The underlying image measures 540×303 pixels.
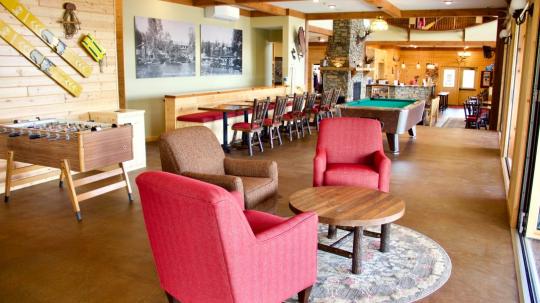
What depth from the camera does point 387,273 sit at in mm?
3193

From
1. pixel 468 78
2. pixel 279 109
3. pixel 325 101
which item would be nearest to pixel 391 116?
pixel 279 109

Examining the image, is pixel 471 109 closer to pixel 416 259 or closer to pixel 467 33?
pixel 467 33

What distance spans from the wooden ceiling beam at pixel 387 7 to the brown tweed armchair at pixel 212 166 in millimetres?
5466

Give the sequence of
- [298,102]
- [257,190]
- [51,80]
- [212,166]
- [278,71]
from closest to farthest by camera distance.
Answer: [257,190], [212,166], [51,80], [298,102], [278,71]

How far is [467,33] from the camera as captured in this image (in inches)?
629

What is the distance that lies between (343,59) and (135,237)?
10.8 m

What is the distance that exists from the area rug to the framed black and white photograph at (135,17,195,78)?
568 centimetres

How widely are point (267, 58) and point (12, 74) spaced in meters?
7.64

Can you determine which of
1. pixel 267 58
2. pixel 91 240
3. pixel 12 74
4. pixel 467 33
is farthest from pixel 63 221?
pixel 467 33

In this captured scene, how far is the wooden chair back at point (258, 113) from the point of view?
24.5ft

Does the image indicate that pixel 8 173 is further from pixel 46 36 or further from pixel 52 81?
pixel 46 36

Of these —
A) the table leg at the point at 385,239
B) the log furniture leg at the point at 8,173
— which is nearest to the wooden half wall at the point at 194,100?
the log furniture leg at the point at 8,173

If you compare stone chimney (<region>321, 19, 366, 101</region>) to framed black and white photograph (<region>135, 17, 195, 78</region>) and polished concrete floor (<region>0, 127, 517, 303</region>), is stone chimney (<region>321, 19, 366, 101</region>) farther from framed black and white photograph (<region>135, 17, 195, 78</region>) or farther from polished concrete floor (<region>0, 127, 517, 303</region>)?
polished concrete floor (<region>0, 127, 517, 303</region>)

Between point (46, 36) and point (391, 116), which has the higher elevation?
point (46, 36)
